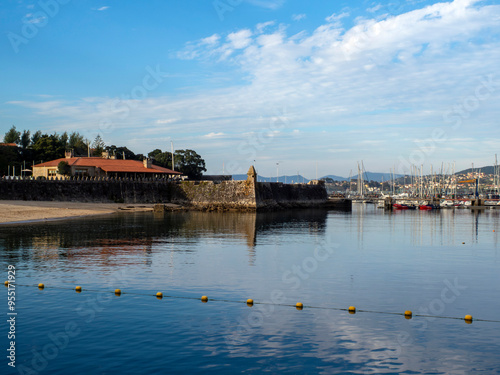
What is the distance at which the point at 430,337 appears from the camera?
14.3 meters

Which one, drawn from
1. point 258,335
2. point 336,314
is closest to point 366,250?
point 336,314

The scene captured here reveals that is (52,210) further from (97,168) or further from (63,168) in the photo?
(97,168)

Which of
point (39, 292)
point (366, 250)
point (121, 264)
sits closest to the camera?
point (39, 292)

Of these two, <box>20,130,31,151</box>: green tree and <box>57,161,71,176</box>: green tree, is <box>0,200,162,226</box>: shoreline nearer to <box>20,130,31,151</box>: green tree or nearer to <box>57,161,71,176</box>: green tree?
<box>57,161,71,176</box>: green tree

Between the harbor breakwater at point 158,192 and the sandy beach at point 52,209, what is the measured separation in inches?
133

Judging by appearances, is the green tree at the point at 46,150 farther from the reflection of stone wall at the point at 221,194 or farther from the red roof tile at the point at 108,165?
the reflection of stone wall at the point at 221,194

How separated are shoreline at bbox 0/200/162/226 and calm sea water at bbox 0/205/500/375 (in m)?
25.6

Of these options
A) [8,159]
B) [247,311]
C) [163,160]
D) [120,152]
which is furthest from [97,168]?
[247,311]

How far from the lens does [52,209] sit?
2653 inches

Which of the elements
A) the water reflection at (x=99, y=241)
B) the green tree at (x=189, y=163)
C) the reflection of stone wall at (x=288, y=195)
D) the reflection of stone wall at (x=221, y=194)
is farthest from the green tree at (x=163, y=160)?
the water reflection at (x=99, y=241)

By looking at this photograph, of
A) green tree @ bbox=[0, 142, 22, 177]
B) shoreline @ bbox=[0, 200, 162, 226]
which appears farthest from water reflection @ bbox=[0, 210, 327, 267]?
green tree @ bbox=[0, 142, 22, 177]

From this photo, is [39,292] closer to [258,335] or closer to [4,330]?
[4,330]

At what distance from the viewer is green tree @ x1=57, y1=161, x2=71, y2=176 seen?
9125cm

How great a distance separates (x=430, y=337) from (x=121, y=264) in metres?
17.6
